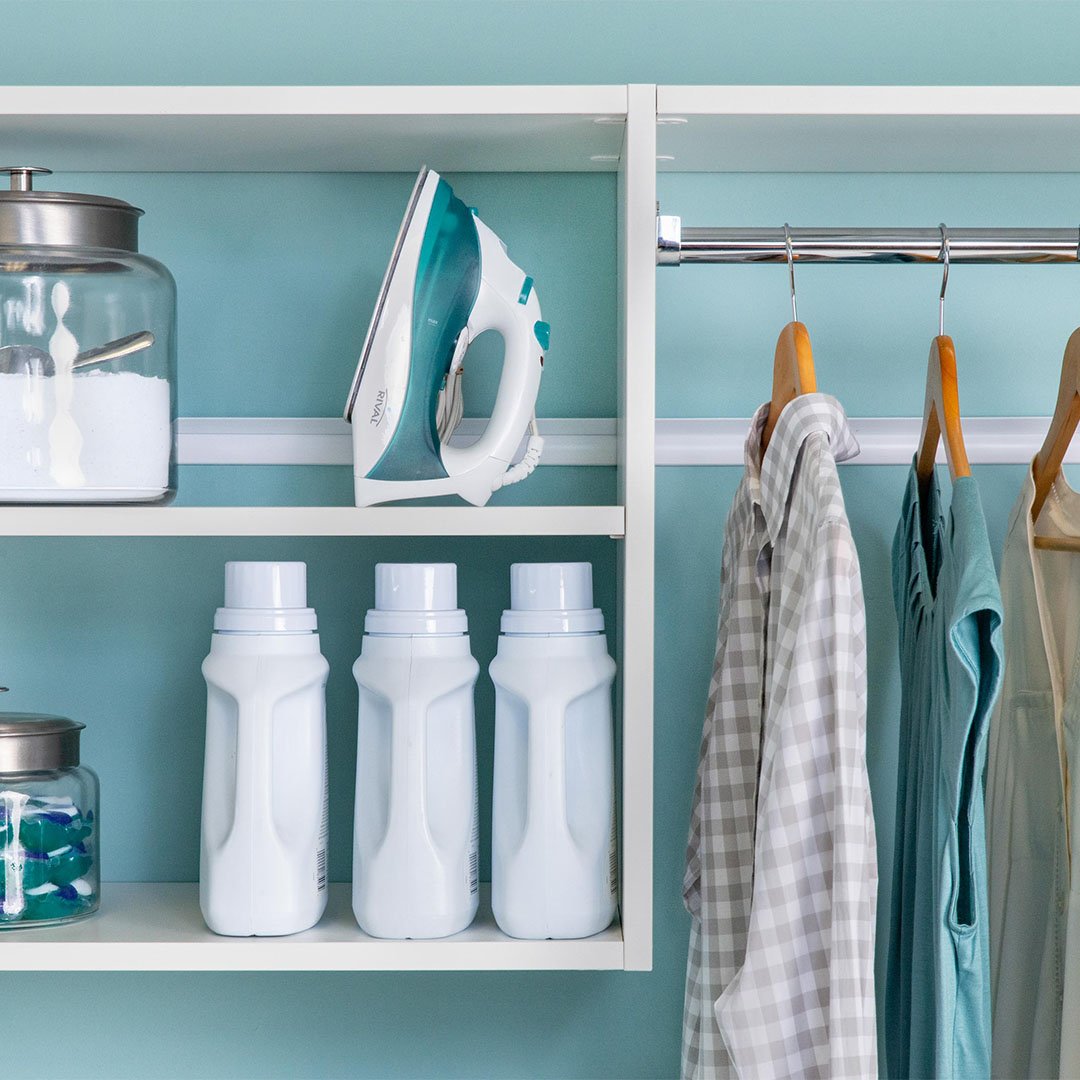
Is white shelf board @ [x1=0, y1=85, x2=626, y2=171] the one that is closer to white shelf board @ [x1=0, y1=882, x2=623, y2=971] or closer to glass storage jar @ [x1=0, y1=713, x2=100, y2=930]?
glass storage jar @ [x1=0, y1=713, x2=100, y2=930]

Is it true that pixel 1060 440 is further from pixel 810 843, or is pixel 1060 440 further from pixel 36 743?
pixel 36 743

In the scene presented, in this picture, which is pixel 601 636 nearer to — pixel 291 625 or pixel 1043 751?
pixel 291 625

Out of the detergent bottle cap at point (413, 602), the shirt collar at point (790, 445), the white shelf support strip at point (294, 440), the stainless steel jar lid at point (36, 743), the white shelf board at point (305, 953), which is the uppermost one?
the white shelf support strip at point (294, 440)

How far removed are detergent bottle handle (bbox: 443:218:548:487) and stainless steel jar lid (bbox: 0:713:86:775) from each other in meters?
0.35

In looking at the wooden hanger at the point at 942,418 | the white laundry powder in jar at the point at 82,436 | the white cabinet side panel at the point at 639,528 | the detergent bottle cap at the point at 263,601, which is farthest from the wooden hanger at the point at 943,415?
the white laundry powder in jar at the point at 82,436

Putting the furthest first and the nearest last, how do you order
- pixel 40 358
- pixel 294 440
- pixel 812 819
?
pixel 294 440 → pixel 40 358 → pixel 812 819

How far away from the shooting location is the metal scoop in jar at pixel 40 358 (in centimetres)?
82

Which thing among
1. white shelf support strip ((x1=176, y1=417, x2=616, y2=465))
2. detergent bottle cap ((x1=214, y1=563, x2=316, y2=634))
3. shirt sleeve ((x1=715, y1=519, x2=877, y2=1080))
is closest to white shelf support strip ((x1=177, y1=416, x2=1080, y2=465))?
white shelf support strip ((x1=176, y1=417, x2=616, y2=465))

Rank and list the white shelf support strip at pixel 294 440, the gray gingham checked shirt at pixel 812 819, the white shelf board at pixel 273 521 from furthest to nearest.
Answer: the white shelf support strip at pixel 294 440
the white shelf board at pixel 273 521
the gray gingham checked shirt at pixel 812 819

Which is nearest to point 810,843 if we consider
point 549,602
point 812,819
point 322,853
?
point 812,819

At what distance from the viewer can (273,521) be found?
2.68 ft

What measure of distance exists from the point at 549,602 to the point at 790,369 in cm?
24

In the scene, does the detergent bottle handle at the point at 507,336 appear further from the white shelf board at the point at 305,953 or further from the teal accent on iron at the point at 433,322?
the white shelf board at the point at 305,953

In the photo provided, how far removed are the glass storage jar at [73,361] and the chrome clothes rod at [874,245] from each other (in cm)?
39
